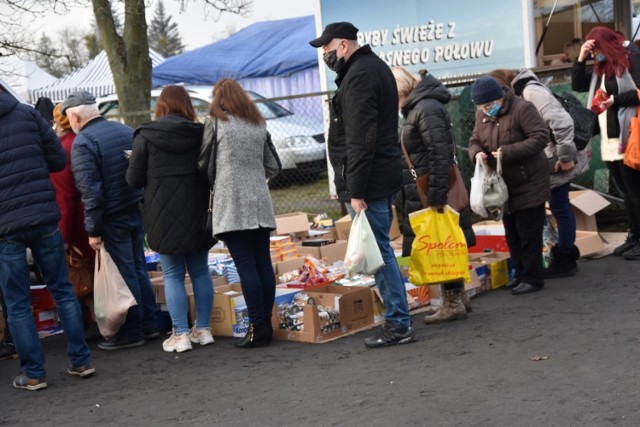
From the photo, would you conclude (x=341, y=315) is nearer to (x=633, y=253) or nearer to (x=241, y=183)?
(x=241, y=183)

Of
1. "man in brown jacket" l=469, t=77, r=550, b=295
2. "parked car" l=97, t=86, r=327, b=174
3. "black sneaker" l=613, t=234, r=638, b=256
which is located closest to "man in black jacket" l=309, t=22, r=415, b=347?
"man in brown jacket" l=469, t=77, r=550, b=295

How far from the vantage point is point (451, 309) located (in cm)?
675

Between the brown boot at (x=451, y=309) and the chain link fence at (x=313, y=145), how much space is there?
375 centimetres

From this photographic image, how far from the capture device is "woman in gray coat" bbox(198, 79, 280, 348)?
631 centimetres

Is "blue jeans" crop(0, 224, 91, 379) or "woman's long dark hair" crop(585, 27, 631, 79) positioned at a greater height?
"woman's long dark hair" crop(585, 27, 631, 79)

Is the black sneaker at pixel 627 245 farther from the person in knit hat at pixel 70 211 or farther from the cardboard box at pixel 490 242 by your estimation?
the person in knit hat at pixel 70 211

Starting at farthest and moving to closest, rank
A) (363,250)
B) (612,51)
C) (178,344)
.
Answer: (612,51) → (178,344) → (363,250)

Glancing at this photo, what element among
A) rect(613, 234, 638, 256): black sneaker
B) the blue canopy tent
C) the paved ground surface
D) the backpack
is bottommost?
the paved ground surface

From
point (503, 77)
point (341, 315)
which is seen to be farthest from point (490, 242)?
point (341, 315)

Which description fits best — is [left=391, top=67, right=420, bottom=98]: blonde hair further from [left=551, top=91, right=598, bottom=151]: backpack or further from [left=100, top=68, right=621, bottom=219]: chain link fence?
[left=100, top=68, right=621, bottom=219]: chain link fence

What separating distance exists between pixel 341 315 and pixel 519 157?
5.84ft

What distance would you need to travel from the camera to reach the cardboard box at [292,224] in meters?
9.34

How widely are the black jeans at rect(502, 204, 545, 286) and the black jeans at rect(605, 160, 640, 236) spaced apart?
1281mm

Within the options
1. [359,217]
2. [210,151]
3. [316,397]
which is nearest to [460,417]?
[316,397]
